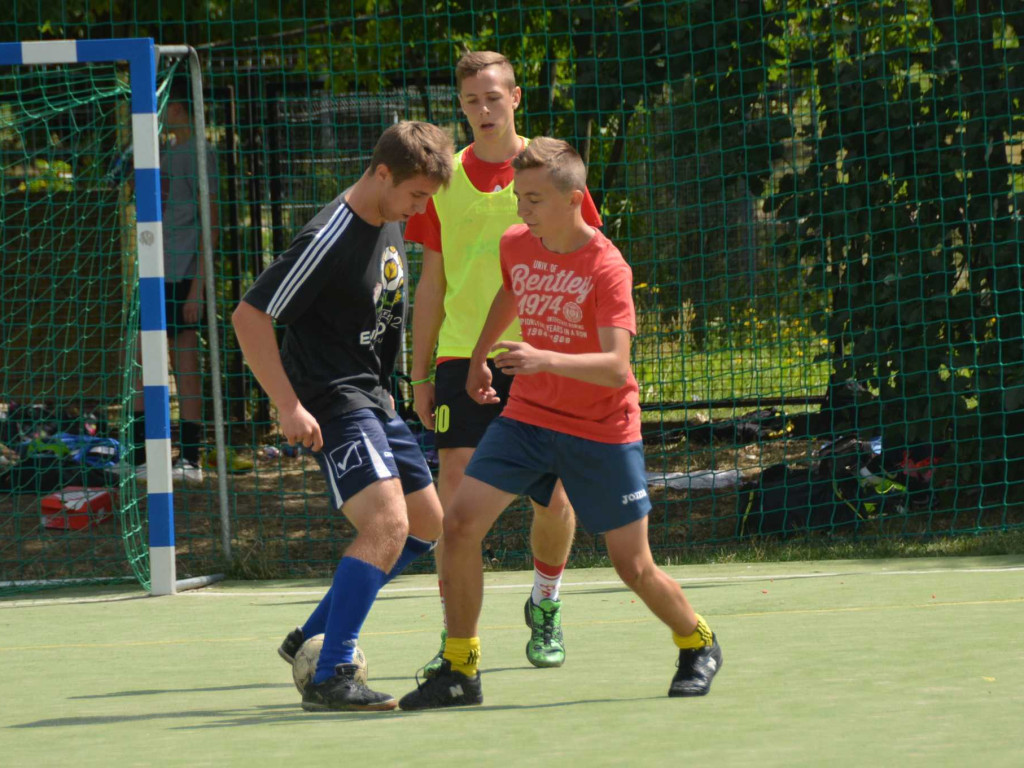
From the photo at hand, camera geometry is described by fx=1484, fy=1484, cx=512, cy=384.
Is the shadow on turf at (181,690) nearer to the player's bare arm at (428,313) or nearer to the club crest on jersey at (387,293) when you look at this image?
the player's bare arm at (428,313)

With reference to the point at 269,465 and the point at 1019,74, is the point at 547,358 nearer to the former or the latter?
the point at 1019,74

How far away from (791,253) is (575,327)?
13.7ft

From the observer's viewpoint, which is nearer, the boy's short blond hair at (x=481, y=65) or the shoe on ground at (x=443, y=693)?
the shoe on ground at (x=443, y=693)

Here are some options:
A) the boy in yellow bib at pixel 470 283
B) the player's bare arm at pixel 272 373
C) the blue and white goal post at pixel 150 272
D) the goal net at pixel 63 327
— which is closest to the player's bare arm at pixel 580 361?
the player's bare arm at pixel 272 373

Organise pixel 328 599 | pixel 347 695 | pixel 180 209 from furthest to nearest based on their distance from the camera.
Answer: pixel 180 209
pixel 328 599
pixel 347 695

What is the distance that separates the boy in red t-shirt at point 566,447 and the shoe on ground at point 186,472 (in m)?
4.55

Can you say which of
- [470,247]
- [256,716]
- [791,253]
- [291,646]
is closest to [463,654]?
[256,716]

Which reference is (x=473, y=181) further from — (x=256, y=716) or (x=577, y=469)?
(x=256, y=716)

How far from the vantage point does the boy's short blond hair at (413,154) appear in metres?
3.85

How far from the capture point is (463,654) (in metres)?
3.81

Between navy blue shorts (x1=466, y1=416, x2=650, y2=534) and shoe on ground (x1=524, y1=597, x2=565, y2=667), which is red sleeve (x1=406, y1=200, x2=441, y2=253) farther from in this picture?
shoe on ground (x1=524, y1=597, x2=565, y2=667)

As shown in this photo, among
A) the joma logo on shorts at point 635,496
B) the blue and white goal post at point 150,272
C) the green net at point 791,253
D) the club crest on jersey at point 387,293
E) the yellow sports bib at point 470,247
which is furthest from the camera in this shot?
the green net at point 791,253

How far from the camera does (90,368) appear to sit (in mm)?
9180

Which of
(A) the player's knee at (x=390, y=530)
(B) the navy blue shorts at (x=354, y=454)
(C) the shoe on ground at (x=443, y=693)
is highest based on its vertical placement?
(B) the navy blue shorts at (x=354, y=454)
